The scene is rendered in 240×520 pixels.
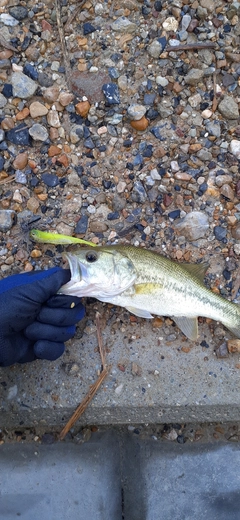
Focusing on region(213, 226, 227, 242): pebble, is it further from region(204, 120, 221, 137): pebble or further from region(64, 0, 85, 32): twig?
region(64, 0, 85, 32): twig

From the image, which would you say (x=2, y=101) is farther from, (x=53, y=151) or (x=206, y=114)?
(x=206, y=114)

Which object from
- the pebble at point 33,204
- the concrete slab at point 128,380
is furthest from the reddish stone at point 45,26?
the concrete slab at point 128,380

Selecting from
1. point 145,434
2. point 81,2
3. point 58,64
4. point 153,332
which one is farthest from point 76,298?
point 81,2

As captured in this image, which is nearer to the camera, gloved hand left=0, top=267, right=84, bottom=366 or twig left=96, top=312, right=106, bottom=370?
gloved hand left=0, top=267, right=84, bottom=366

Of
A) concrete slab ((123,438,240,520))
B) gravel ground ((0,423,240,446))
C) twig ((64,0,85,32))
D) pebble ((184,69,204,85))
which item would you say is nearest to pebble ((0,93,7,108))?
twig ((64,0,85,32))

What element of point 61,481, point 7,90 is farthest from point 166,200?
point 61,481

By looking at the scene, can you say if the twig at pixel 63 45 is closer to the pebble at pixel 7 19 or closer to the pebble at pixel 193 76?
the pebble at pixel 7 19

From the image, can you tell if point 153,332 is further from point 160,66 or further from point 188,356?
point 160,66

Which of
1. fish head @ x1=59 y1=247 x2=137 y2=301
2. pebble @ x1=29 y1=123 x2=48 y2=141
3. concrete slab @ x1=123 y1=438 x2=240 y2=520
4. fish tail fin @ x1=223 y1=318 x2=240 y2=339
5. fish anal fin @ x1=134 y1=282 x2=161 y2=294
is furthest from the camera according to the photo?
concrete slab @ x1=123 y1=438 x2=240 y2=520
